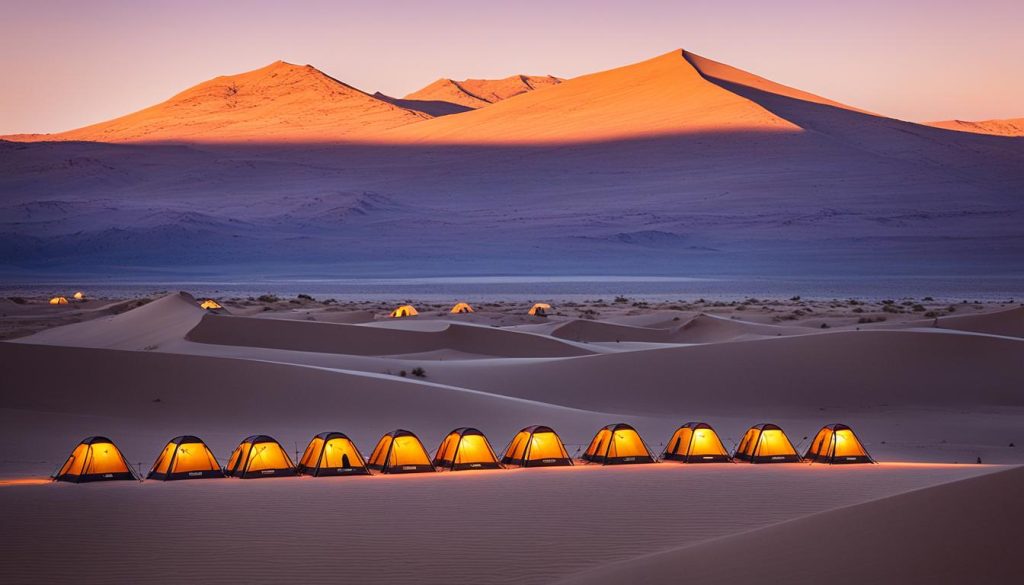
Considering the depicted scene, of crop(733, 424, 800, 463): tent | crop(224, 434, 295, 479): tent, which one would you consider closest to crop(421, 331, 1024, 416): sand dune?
Answer: crop(733, 424, 800, 463): tent

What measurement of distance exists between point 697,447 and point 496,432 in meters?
4.28

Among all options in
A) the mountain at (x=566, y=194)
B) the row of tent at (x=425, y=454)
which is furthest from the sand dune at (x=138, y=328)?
the mountain at (x=566, y=194)

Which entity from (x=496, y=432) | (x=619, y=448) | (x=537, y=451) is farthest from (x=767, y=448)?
(x=496, y=432)

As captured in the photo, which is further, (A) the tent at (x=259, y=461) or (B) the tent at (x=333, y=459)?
(B) the tent at (x=333, y=459)

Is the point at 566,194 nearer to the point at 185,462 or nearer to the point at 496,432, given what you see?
the point at 496,432

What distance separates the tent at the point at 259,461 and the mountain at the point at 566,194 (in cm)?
7960

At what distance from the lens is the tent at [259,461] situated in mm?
16328

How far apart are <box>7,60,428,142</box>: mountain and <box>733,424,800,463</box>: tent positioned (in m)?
137

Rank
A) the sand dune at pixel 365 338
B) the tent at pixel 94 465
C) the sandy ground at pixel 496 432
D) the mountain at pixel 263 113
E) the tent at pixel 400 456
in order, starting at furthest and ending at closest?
the mountain at pixel 263 113, the sand dune at pixel 365 338, the tent at pixel 400 456, the tent at pixel 94 465, the sandy ground at pixel 496 432

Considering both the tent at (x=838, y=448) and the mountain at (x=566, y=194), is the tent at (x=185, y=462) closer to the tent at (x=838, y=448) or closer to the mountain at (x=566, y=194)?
the tent at (x=838, y=448)

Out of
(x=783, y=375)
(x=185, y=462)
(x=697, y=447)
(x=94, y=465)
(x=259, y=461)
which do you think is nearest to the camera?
(x=94, y=465)

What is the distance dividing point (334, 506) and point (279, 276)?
284ft

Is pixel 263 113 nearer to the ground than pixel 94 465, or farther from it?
farther from it

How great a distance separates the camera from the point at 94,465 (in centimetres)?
1558
